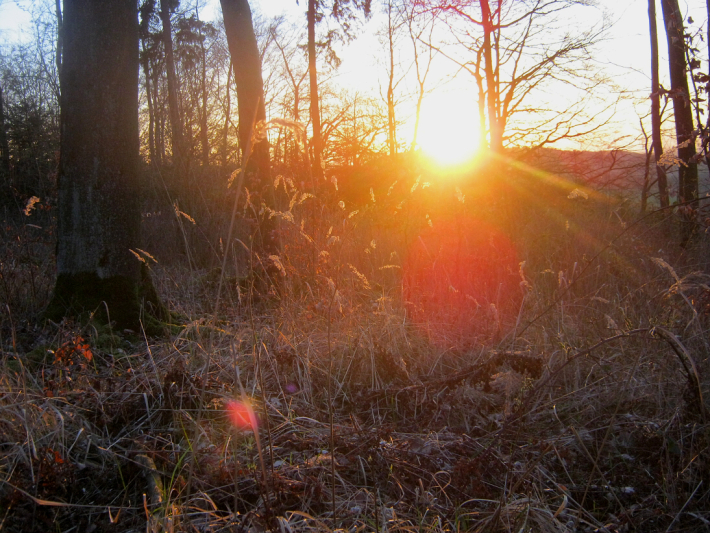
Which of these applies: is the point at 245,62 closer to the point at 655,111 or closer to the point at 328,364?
the point at 328,364

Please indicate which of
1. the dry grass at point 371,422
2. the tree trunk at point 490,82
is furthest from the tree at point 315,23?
the dry grass at point 371,422

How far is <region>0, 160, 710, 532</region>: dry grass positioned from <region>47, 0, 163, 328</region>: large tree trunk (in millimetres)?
324

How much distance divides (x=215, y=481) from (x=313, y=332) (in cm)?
146

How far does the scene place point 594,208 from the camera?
10.3 m

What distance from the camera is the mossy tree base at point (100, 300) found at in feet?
11.0

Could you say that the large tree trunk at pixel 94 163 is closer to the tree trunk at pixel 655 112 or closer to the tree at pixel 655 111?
the tree trunk at pixel 655 112

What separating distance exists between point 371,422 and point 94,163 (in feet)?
8.82

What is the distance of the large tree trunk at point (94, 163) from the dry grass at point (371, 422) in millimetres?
324

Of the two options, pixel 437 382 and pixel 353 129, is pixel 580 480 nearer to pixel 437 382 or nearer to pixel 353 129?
pixel 437 382

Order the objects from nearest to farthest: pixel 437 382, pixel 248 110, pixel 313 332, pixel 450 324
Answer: pixel 437 382 < pixel 313 332 < pixel 450 324 < pixel 248 110

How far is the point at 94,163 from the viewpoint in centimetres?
340

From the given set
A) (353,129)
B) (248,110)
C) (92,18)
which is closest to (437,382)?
(92,18)

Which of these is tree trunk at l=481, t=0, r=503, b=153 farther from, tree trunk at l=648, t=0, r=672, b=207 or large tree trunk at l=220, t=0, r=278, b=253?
large tree trunk at l=220, t=0, r=278, b=253

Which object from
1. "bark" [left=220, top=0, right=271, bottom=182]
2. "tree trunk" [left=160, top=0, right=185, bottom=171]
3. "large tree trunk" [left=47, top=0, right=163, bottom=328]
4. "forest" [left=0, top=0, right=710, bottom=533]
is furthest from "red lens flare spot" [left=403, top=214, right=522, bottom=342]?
"tree trunk" [left=160, top=0, right=185, bottom=171]
